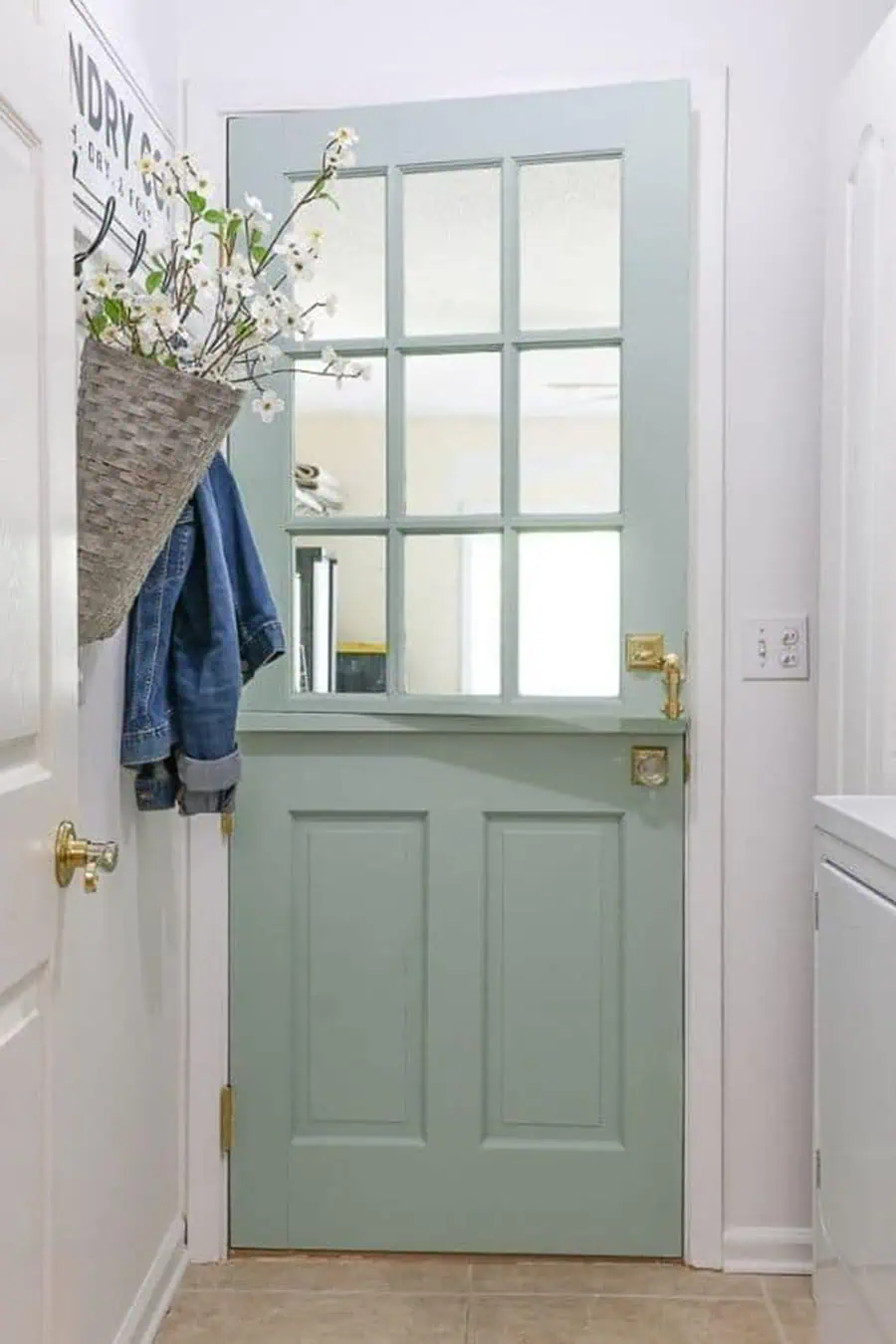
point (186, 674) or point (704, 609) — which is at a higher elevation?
point (704, 609)

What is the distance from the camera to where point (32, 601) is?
3.93 feet

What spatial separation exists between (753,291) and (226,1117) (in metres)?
1.78

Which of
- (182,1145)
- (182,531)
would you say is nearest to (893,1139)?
(182,531)

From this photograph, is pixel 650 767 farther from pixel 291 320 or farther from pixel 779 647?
pixel 291 320

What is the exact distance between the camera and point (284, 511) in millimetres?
2229

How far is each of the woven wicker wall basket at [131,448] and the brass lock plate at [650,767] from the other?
3.36ft

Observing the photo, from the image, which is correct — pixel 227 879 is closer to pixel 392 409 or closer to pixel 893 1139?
pixel 392 409

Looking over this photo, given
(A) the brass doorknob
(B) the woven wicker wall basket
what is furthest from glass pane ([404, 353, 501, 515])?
(A) the brass doorknob

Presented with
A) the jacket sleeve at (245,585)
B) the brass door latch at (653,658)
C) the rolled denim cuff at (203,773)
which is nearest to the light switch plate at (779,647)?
the brass door latch at (653,658)

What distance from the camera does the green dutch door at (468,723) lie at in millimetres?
Answer: 2160

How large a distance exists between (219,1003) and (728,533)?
1269mm

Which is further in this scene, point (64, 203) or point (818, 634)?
point (818, 634)

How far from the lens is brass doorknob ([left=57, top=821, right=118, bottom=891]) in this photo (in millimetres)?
1266

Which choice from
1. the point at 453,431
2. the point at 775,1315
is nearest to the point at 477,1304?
the point at 775,1315
